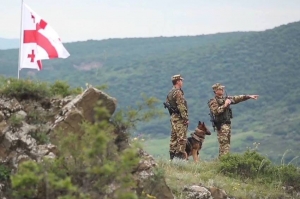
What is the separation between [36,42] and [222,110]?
4.56 m

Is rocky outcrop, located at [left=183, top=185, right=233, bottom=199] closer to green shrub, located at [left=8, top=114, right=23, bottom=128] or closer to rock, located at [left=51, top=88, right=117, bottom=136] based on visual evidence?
rock, located at [left=51, top=88, right=117, bottom=136]

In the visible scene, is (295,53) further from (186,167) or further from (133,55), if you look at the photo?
(186,167)

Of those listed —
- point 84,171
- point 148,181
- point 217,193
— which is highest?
point 84,171

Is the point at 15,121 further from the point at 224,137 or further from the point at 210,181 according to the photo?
the point at 224,137

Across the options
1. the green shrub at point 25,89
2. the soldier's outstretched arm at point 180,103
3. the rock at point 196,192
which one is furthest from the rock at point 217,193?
the green shrub at point 25,89

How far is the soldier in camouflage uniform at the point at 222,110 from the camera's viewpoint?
18.3 metres

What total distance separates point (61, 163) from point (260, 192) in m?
6.43

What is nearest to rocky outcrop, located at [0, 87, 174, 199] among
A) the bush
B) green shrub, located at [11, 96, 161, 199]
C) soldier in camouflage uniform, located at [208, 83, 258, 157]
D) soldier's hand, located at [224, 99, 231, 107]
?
the bush

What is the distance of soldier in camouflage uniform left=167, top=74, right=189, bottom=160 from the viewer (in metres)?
17.7

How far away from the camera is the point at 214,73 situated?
146 m

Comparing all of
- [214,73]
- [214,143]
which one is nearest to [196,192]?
[214,143]

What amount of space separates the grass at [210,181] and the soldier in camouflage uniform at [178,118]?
597 millimetres

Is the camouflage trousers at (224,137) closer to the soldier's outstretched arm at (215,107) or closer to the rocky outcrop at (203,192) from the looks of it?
the soldier's outstretched arm at (215,107)

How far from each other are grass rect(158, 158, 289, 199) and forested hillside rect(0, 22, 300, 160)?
3189 inches
